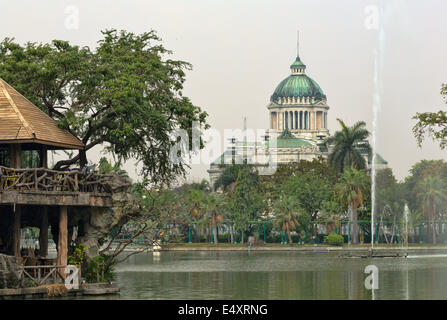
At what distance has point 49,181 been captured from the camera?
3834cm

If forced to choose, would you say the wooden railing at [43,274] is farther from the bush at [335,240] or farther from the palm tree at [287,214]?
the palm tree at [287,214]

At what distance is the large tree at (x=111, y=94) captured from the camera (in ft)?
144

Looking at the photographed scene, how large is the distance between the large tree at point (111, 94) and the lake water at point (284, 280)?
661cm

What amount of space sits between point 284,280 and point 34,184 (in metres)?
18.3

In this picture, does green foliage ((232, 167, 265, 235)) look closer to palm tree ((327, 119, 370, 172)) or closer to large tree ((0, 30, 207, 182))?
palm tree ((327, 119, 370, 172))

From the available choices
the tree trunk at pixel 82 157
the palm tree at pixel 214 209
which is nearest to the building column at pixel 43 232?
the tree trunk at pixel 82 157

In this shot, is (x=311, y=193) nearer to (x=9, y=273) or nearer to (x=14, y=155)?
(x=14, y=155)

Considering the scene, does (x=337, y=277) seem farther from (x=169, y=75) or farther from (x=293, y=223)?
(x=293, y=223)

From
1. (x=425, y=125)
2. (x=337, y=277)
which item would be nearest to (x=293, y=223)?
(x=337, y=277)

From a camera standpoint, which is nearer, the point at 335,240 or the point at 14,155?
the point at 14,155

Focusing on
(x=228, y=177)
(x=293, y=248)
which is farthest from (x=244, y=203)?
(x=228, y=177)
